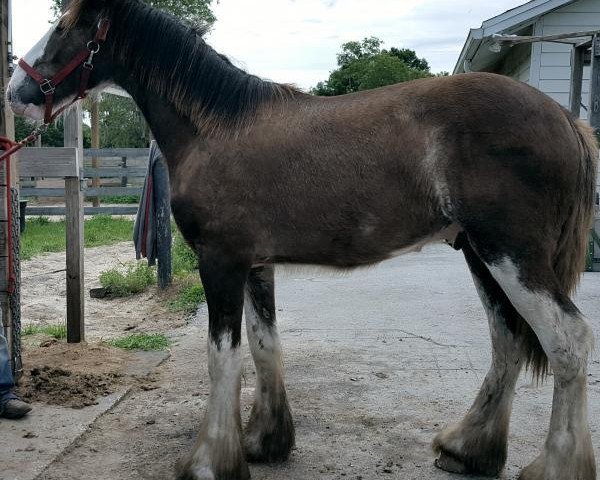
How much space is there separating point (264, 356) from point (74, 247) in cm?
246

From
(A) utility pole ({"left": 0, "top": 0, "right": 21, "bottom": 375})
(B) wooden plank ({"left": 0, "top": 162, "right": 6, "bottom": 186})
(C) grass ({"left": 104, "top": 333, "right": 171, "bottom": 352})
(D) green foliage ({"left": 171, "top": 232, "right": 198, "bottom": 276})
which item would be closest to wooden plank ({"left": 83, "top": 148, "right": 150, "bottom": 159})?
(D) green foliage ({"left": 171, "top": 232, "right": 198, "bottom": 276})

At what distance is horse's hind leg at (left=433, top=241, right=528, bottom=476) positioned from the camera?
3.22m

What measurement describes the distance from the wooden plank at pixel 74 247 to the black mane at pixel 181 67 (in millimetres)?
2022

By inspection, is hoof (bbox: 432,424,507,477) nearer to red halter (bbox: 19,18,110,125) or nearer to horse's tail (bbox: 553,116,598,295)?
horse's tail (bbox: 553,116,598,295)

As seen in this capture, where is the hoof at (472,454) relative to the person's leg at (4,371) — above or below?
below

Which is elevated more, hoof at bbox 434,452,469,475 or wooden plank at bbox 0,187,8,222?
wooden plank at bbox 0,187,8,222

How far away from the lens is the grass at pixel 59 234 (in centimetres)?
1110

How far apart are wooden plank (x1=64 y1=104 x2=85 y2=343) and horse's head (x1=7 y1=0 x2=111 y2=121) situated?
6.13 ft

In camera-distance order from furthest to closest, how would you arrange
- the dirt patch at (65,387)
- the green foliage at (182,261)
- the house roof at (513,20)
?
1. the house roof at (513,20)
2. the green foliage at (182,261)
3. the dirt patch at (65,387)

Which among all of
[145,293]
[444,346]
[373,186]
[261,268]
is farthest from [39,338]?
[373,186]

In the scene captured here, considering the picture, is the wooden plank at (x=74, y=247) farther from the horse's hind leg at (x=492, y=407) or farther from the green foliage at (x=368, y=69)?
the green foliage at (x=368, y=69)

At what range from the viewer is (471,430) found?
329cm

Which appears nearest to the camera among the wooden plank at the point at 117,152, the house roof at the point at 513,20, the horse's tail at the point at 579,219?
the horse's tail at the point at 579,219

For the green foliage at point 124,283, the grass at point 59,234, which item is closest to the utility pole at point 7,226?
the green foliage at point 124,283
